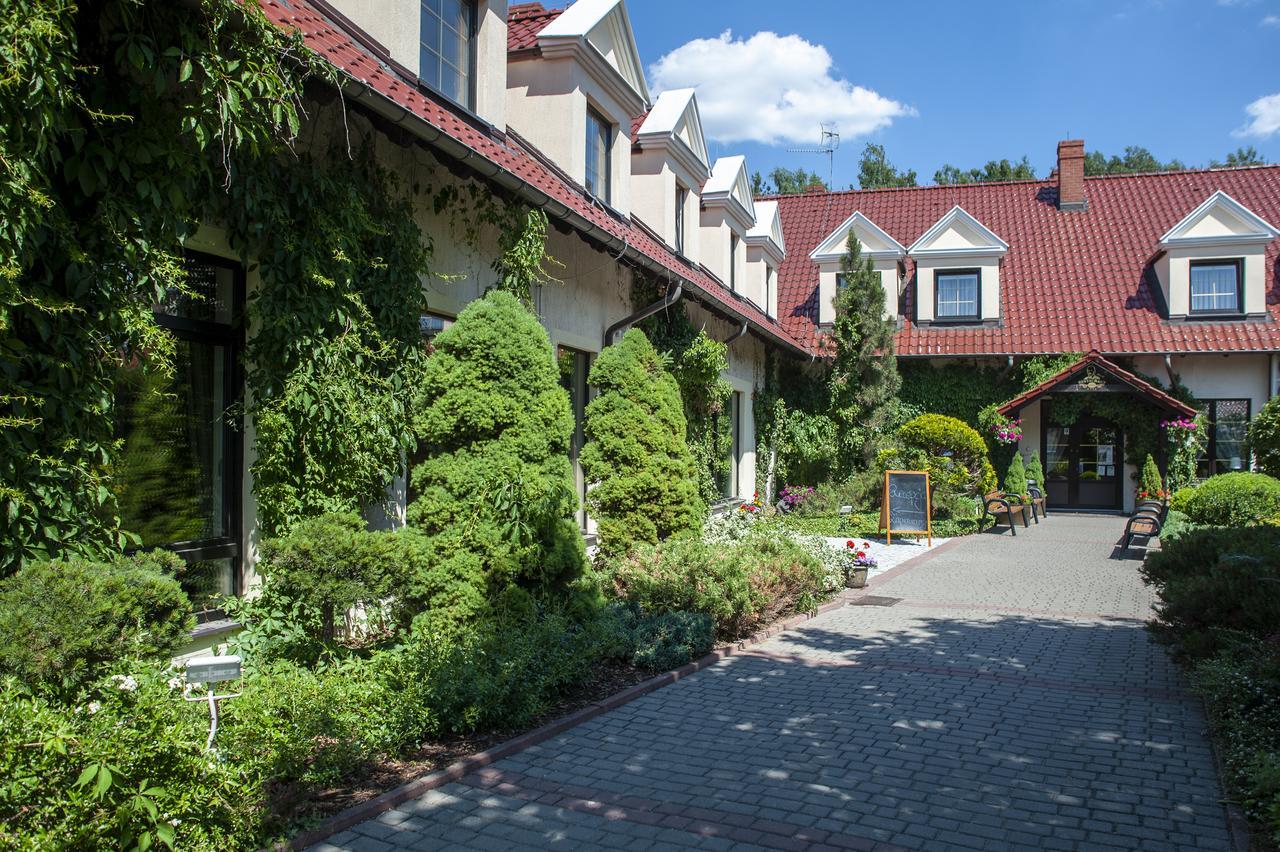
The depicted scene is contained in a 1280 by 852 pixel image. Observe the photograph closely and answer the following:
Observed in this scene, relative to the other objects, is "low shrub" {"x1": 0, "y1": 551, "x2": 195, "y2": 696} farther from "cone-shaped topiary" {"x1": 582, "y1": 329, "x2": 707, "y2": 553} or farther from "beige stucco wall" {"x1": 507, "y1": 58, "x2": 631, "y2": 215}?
"beige stucco wall" {"x1": 507, "y1": 58, "x2": 631, "y2": 215}

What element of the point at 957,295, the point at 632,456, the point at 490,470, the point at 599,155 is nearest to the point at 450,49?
the point at 599,155

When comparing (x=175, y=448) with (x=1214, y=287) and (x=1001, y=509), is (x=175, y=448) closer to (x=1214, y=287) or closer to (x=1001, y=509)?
(x=1001, y=509)

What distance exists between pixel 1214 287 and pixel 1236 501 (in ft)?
28.4

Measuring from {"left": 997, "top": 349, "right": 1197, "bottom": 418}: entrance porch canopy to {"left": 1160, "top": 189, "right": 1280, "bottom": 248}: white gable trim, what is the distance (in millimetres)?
3360

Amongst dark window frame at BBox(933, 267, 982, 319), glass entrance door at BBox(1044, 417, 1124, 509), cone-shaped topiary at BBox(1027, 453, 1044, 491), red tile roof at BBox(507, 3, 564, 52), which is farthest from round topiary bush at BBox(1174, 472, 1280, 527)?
red tile roof at BBox(507, 3, 564, 52)

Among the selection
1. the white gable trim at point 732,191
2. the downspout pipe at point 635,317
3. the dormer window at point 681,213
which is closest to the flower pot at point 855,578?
the downspout pipe at point 635,317

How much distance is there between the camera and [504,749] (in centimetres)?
520

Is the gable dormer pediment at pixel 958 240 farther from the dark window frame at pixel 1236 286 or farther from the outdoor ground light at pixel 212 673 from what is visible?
the outdoor ground light at pixel 212 673

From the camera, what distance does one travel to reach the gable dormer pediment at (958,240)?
22984mm

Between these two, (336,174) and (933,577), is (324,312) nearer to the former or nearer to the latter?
(336,174)

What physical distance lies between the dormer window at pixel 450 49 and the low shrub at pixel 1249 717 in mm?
7973

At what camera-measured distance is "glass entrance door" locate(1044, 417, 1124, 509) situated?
22469mm

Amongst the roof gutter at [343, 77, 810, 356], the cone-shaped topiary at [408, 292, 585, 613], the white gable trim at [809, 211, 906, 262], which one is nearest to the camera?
the roof gutter at [343, 77, 810, 356]

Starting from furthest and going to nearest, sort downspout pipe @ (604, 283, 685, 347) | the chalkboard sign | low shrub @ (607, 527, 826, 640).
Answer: the chalkboard sign → downspout pipe @ (604, 283, 685, 347) → low shrub @ (607, 527, 826, 640)
